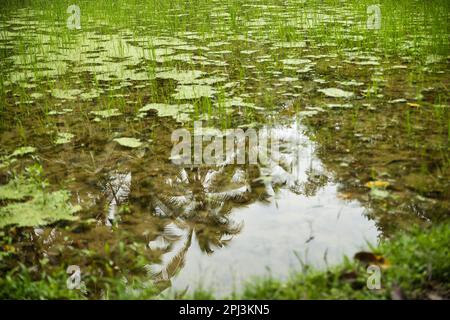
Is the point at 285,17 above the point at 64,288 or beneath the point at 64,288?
above

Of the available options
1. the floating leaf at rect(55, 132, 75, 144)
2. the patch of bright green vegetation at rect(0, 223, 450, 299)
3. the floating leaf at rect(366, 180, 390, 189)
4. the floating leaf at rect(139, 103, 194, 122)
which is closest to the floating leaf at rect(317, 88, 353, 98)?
the floating leaf at rect(139, 103, 194, 122)

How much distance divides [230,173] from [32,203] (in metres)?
1.41

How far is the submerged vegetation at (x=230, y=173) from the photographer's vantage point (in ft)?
7.44

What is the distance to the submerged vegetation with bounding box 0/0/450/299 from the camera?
7.44 feet

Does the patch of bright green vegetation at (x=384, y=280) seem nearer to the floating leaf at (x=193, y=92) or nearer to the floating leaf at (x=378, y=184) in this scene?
the floating leaf at (x=378, y=184)

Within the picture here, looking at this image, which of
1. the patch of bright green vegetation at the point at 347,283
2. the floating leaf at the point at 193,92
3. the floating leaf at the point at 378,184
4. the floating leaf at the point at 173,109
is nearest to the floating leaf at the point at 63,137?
the floating leaf at the point at 173,109

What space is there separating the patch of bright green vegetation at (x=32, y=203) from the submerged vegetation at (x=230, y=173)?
1cm

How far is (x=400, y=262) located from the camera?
7.01 feet

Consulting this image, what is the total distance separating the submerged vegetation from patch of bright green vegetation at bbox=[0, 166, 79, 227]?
0.01 meters

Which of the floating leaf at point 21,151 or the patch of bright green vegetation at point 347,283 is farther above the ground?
the floating leaf at point 21,151

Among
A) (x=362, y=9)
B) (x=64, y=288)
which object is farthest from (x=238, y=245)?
(x=362, y=9)
